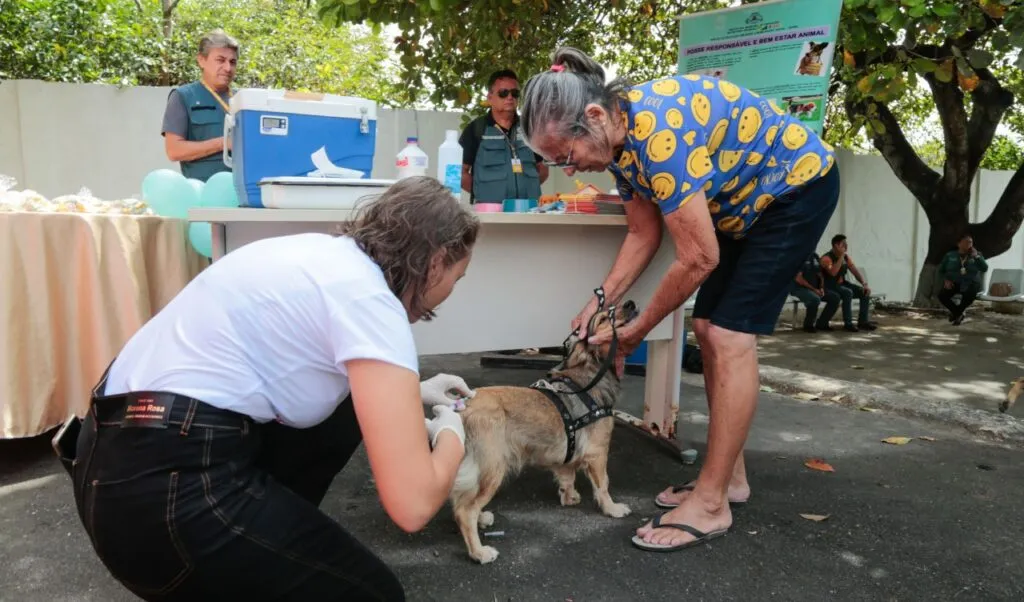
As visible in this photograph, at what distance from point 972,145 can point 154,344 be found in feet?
37.9

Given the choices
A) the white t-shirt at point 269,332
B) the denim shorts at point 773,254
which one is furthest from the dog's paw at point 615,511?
the white t-shirt at point 269,332

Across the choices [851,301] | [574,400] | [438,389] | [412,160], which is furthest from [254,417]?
[851,301]

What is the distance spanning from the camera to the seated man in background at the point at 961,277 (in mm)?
9656

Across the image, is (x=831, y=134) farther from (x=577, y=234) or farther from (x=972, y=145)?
(x=577, y=234)

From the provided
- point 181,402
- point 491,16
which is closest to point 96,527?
point 181,402

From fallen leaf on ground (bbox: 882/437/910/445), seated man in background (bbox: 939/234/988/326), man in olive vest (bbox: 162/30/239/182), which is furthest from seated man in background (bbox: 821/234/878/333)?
man in olive vest (bbox: 162/30/239/182)

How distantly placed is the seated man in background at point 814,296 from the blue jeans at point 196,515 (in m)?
8.26

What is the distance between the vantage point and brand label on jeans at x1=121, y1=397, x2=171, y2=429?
1.31 m

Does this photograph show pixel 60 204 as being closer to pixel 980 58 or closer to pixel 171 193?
pixel 171 193

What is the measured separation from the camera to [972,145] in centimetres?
1012

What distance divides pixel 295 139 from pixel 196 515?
1816 mm

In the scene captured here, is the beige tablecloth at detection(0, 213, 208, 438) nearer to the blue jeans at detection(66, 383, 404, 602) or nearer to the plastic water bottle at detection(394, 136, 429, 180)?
the plastic water bottle at detection(394, 136, 429, 180)

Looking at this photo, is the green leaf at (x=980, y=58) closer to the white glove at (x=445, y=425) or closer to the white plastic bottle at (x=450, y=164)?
the white plastic bottle at (x=450, y=164)

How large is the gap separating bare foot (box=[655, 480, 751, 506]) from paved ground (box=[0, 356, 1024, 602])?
0.07 metres
